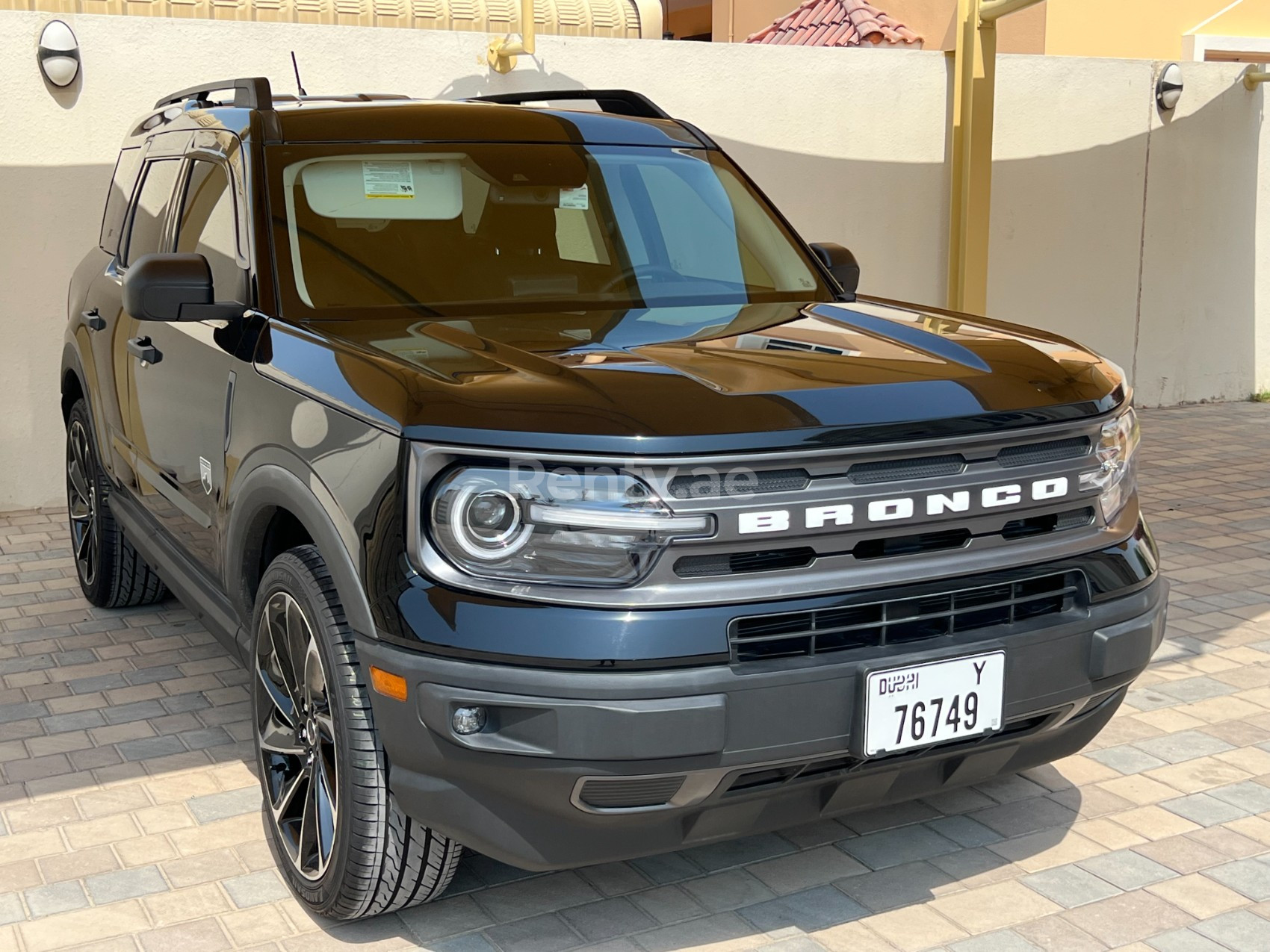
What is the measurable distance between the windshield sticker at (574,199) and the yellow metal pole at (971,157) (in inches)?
228

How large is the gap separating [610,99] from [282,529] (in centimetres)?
221

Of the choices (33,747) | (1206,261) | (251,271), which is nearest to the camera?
(251,271)

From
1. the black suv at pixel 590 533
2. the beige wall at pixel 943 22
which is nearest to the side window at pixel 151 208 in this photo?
the black suv at pixel 590 533

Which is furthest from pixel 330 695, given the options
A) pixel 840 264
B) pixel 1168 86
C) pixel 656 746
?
pixel 1168 86

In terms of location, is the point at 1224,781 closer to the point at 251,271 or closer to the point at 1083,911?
the point at 1083,911

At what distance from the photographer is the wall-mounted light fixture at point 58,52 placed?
7.10m

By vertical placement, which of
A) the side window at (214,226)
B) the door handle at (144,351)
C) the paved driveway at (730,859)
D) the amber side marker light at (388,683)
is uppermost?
the side window at (214,226)

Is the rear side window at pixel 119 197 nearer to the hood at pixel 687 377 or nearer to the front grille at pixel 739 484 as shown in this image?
the hood at pixel 687 377

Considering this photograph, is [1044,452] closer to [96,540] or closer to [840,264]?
[840,264]

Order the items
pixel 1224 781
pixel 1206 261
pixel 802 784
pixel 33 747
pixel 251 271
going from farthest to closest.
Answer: pixel 1206 261 → pixel 33 747 → pixel 1224 781 → pixel 251 271 → pixel 802 784

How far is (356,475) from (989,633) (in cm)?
129

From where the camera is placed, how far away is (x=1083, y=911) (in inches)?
121

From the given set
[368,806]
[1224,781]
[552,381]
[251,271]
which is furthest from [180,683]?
[1224,781]

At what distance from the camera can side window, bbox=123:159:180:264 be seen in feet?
14.8
